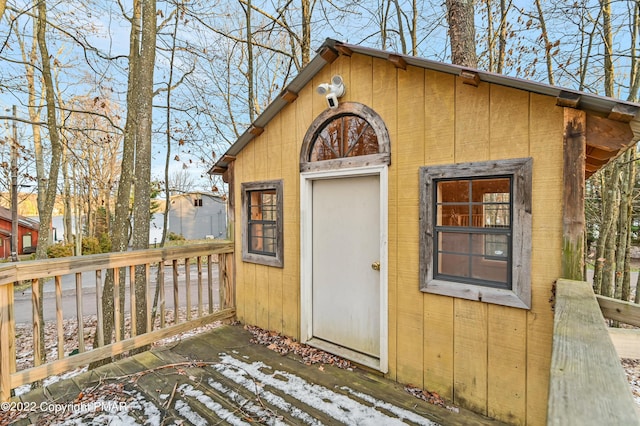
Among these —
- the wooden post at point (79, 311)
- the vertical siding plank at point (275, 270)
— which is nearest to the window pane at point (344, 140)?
the vertical siding plank at point (275, 270)

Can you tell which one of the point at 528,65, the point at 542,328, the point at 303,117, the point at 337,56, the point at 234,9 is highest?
the point at 234,9

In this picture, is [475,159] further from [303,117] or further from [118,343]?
[118,343]

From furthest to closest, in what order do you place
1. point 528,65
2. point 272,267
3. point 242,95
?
point 242,95 < point 528,65 < point 272,267

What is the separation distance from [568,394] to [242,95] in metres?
8.90

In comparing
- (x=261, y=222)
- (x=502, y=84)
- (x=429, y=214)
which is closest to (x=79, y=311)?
(x=261, y=222)

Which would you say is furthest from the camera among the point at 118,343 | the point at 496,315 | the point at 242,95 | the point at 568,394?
the point at 242,95

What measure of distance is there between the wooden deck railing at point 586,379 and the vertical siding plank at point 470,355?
111 cm

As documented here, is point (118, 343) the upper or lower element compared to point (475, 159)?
lower

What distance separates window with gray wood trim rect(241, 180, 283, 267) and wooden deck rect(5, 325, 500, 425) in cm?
127

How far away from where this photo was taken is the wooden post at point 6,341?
2.30m

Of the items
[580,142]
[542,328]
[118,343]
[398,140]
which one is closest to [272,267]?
[118,343]

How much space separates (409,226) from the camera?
8.93 feet

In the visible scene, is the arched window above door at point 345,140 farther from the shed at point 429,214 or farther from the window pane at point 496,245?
the window pane at point 496,245

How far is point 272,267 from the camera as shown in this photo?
12.7 ft
